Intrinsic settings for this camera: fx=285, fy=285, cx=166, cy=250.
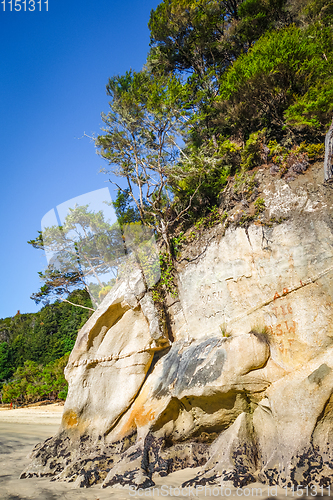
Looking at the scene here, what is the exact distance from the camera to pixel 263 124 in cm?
942

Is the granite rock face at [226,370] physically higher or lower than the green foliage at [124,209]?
lower

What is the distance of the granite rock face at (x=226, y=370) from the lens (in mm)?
5227

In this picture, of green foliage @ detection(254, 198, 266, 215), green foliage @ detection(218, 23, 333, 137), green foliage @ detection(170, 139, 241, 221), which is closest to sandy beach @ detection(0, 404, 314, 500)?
green foliage @ detection(254, 198, 266, 215)

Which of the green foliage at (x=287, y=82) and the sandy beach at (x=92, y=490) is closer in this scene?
the sandy beach at (x=92, y=490)

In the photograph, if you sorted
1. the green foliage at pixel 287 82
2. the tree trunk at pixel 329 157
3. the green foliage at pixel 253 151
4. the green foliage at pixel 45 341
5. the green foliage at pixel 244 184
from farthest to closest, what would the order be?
1. the green foliage at pixel 45 341
2. the green foliage at pixel 253 151
3. the green foliage at pixel 244 184
4. the green foliage at pixel 287 82
5. the tree trunk at pixel 329 157

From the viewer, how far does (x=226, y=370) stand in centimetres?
625

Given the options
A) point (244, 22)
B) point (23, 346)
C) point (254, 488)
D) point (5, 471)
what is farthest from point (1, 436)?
point (23, 346)

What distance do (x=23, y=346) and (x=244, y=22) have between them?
37.3m

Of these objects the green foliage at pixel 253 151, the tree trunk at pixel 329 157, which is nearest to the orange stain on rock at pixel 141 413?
the tree trunk at pixel 329 157

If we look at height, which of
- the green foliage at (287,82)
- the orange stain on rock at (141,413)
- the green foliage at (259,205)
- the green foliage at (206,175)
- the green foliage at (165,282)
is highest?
the green foliage at (287,82)

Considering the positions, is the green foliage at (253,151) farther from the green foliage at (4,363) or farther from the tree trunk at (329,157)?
the green foliage at (4,363)

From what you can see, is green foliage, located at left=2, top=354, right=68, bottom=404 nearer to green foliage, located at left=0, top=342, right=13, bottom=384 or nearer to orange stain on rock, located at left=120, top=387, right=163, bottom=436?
green foliage, located at left=0, top=342, right=13, bottom=384

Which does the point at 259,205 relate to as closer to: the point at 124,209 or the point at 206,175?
the point at 206,175

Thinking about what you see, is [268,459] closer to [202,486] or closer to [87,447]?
[202,486]
